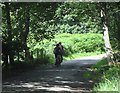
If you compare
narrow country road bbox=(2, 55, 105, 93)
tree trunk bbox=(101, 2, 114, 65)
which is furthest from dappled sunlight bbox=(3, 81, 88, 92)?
tree trunk bbox=(101, 2, 114, 65)

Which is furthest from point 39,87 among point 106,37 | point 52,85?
point 106,37

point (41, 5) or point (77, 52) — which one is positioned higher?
point (41, 5)

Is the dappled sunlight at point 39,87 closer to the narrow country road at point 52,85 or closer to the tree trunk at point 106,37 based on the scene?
the narrow country road at point 52,85

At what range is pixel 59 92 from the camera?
15047 millimetres

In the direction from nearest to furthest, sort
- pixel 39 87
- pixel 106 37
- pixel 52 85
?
pixel 39 87 → pixel 52 85 → pixel 106 37

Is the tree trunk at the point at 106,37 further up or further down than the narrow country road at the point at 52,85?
further up

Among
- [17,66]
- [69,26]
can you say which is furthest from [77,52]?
[17,66]

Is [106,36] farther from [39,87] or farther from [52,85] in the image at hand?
[39,87]

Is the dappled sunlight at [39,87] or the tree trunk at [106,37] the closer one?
the dappled sunlight at [39,87]

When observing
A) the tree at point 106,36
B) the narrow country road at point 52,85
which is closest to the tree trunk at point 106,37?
the tree at point 106,36

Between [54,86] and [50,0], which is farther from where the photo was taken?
[50,0]

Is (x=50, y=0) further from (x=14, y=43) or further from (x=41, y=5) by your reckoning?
(x=14, y=43)

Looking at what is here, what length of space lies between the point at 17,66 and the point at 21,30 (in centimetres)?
409

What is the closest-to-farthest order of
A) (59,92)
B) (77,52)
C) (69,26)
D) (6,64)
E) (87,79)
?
(59,92)
(87,79)
(6,64)
(77,52)
(69,26)
